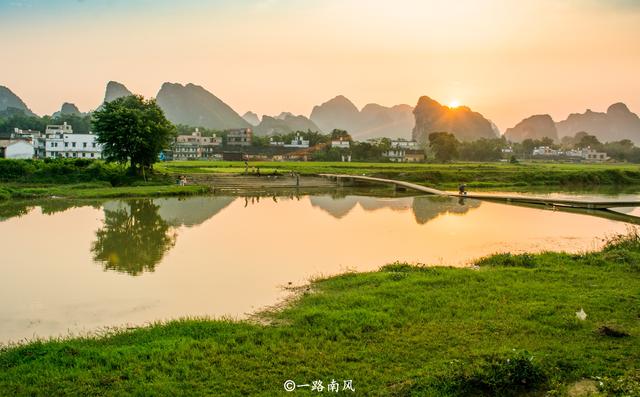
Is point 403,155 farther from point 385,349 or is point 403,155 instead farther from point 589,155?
point 385,349

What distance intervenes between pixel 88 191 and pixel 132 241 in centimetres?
1463

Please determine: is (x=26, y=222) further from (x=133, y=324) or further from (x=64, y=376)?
→ (x=64, y=376)

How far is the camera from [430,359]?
543 centimetres

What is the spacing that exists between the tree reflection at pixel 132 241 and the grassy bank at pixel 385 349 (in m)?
5.35

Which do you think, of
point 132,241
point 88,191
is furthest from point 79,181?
point 132,241

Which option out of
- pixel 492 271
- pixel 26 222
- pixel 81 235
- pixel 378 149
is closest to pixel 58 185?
pixel 26 222

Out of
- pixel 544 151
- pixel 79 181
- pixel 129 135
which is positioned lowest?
pixel 79 181

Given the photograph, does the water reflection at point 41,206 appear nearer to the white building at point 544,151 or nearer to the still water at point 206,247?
the still water at point 206,247

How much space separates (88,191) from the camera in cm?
2731

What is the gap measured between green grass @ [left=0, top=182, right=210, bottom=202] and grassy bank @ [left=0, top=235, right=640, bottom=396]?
21435 millimetres

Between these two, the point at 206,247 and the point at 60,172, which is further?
the point at 60,172

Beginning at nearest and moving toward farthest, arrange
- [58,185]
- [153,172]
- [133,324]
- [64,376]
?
[64,376] < [133,324] < [58,185] < [153,172]

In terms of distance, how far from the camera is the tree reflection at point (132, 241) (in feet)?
39.0

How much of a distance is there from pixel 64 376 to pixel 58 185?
27.9m
